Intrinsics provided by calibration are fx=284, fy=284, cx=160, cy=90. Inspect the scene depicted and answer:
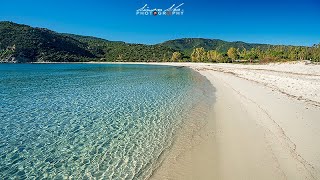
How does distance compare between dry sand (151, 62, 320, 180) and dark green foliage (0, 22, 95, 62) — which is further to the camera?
dark green foliage (0, 22, 95, 62)

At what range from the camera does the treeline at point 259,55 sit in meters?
99.4

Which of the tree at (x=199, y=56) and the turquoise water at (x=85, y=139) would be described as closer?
the turquoise water at (x=85, y=139)

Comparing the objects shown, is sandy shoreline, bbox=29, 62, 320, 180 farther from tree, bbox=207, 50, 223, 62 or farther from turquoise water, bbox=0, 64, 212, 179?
tree, bbox=207, 50, 223, 62

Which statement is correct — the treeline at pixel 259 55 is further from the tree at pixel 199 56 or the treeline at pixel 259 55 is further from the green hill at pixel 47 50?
the green hill at pixel 47 50

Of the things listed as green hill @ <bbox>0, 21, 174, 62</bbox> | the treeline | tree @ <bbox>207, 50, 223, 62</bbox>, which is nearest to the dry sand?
the treeline

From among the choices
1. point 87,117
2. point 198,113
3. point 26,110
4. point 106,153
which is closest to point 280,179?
point 106,153

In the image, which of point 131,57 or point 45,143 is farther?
point 131,57

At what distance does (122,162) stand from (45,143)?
10.1ft

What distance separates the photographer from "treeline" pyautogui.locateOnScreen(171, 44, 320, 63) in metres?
99.4

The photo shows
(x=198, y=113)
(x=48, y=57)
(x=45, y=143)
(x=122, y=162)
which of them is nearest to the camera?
(x=122, y=162)

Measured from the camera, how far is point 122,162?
24.7ft

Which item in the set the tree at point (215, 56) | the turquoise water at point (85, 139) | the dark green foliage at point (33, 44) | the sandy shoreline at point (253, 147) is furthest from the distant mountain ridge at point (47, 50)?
the sandy shoreline at point (253, 147)

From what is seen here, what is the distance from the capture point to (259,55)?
375ft

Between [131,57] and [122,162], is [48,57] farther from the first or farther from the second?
[122,162]
